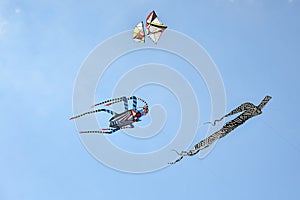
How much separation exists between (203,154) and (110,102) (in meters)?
6.55

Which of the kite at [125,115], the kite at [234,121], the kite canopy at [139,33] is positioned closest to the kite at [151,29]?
the kite canopy at [139,33]

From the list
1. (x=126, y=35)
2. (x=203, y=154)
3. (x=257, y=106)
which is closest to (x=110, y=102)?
(x=126, y=35)

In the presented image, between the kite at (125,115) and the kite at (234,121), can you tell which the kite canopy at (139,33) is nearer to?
the kite at (125,115)

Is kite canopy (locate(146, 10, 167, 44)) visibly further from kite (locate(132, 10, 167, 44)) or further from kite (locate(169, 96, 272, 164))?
kite (locate(169, 96, 272, 164))

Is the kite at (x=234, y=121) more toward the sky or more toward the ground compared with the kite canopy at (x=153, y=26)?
more toward the ground

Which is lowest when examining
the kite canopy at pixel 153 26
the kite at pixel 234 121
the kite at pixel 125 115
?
the kite at pixel 234 121

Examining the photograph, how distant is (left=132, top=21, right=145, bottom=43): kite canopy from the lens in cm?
2355

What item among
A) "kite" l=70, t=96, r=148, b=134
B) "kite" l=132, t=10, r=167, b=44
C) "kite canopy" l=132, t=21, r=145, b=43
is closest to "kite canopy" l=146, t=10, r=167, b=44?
"kite" l=132, t=10, r=167, b=44

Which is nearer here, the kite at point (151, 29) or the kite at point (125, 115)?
the kite at point (125, 115)

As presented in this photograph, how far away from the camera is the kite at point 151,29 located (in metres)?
23.1

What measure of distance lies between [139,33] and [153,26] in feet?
3.46

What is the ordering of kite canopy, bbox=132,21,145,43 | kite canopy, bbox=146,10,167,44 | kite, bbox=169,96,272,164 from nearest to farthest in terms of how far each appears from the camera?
kite, bbox=169,96,272,164 → kite canopy, bbox=146,10,167,44 → kite canopy, bbox=132,21,145,43

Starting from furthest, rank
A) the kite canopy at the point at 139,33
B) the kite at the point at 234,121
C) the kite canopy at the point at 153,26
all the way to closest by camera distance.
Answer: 1. the kite canopy at the point at 139,33
2. the kite canopy at the point at 153,26
3. the kite at the point at 234,121

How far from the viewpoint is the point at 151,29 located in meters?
23.4
